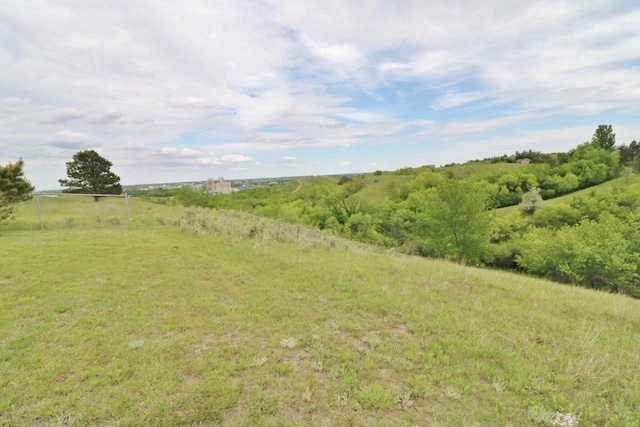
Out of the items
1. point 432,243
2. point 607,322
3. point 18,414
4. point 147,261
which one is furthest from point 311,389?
point 432,243

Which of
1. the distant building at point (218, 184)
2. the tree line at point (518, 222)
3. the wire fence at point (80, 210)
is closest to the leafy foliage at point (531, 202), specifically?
the tree line at point (518, 222)

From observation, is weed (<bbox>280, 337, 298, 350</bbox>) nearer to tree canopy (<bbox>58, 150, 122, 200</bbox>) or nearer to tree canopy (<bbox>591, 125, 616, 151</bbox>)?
tree canopy (<bbox>58, 150, 122, 200</bbox>)

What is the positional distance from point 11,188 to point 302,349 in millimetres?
19819

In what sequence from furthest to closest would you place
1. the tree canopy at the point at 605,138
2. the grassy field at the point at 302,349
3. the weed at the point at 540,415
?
the tree canopy at the point at 605,138 → the grassy field at the point at 302,349 → the weed at the point at 540,415

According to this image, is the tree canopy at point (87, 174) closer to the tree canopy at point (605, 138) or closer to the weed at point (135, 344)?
the weed at point (135, 344)

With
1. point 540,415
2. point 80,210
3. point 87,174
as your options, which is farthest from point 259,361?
point 87,174

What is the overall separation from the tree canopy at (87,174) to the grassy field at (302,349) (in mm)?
38564

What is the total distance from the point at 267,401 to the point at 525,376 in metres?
3.10

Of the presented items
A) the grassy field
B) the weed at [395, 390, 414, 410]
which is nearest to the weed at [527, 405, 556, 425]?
the grassy field

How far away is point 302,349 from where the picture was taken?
152 inches

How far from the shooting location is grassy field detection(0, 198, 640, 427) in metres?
2.78

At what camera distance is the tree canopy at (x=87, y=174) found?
36.3 metres

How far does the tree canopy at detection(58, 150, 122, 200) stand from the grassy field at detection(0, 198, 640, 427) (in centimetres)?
3856

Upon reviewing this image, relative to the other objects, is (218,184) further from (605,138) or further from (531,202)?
(605,138)
